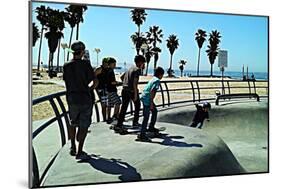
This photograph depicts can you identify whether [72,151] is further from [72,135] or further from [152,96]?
[152,96]

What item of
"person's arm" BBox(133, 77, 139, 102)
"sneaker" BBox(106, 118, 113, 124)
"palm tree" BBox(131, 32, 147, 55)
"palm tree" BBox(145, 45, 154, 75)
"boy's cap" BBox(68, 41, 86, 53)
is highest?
"palm tree" BBox(131, 32, 147, 55)

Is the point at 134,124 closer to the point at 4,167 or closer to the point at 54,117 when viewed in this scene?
the point at 54,117

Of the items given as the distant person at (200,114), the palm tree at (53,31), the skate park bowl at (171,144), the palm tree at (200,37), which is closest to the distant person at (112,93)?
the skate park bowl at (171,144)

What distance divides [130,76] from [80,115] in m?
0.58

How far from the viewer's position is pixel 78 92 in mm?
3953

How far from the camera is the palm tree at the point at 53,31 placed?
3822mm

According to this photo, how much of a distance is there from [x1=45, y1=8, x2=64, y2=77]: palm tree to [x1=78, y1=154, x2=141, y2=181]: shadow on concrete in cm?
84

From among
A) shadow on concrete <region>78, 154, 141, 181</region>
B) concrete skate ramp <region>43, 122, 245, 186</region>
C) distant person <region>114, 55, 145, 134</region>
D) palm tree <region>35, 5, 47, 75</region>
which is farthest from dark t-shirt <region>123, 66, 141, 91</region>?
palm tree <region>35, 5, 47, 75</region>

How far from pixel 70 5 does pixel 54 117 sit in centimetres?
98

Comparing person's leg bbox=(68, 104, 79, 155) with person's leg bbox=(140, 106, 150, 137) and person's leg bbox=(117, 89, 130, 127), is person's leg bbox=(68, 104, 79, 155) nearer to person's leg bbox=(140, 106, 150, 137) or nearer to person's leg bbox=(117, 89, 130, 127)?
person's leg bbox=(117, 89, 130, 127)

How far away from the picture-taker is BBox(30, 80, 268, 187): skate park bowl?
3.87m

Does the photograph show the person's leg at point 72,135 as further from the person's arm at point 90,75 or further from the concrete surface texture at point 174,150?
the person's arm at point 90,75

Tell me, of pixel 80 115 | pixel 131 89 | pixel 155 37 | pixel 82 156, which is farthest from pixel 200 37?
pixel 82 156

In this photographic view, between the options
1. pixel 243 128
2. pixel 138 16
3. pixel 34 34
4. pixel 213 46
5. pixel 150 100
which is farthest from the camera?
pixel 243 128
